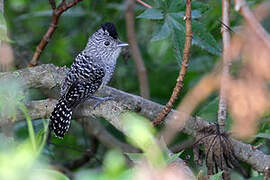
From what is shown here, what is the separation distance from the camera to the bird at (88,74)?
3.34 meters

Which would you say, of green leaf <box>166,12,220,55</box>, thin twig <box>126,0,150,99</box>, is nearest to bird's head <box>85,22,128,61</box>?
thin twig <box>126,0,150,99</box>

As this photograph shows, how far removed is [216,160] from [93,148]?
1887 mm

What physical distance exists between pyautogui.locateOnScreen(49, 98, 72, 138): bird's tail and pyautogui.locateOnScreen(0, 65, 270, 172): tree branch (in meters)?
0.04

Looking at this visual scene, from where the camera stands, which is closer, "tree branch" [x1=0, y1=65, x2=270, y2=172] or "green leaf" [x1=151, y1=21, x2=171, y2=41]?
"tree branch" [x1=0, y1=65, x2=270, y2=172]

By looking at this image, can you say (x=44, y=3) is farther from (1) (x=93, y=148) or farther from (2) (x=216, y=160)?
(2) (x=216, y=160)

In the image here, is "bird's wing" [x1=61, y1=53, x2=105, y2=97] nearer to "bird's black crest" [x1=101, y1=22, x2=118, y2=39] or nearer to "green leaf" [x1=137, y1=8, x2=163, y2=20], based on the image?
"bird's black crest" [x1=101, y1=22, x2=118, y2=39]

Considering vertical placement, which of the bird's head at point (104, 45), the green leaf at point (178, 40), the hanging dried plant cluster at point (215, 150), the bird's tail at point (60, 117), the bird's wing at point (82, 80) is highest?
the green leaf at point (178, 40)

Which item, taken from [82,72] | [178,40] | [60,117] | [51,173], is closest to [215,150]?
[178,40]

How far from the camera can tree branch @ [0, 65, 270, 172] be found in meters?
2.86

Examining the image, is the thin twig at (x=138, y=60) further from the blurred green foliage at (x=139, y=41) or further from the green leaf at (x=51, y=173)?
the green leaf at (x=51, y=173)

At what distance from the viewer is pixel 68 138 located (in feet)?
14.1

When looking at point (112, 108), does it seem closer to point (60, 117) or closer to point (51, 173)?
point (60, 117)

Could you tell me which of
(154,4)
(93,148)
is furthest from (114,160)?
(93,148)

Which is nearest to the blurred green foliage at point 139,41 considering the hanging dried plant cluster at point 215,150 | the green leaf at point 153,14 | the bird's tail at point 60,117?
the green leaf at point 153,14
